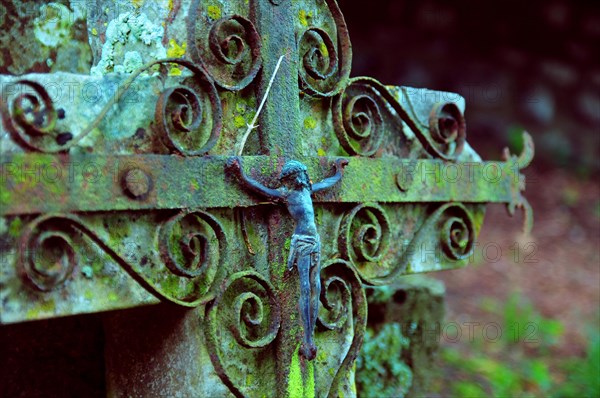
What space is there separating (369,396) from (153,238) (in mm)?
1421

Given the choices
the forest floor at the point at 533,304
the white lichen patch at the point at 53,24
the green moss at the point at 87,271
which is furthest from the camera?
the forest floor at the point at 533,304

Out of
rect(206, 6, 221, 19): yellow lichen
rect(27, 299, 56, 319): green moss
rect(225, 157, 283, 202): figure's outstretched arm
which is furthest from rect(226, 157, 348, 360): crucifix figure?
rect(27, 299, 56, 319): green moss

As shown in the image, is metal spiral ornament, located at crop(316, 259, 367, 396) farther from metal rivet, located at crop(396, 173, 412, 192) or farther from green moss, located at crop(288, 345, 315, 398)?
metal rivet, located at crop(396, 173, 412, 192)

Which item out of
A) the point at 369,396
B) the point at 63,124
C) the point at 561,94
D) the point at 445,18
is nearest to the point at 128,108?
the point at 63,124

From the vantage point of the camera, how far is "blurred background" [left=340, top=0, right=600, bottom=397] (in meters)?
5.67

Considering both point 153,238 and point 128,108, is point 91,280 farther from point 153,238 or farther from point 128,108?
point 128,108

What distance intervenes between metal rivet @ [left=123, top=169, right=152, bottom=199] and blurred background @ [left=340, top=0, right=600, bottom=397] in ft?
12.7

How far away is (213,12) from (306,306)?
2.22 ft

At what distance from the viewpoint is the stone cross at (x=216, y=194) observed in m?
1.50

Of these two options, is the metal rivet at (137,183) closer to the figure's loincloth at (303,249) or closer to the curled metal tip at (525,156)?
the figure's loincloth at (303,249)

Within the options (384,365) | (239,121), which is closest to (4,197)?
(239,121)

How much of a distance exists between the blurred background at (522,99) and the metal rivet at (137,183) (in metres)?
3.88

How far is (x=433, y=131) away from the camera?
2.24 m

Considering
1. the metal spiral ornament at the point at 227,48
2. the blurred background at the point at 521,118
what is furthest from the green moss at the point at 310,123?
the blurred background at the point at 521,118
